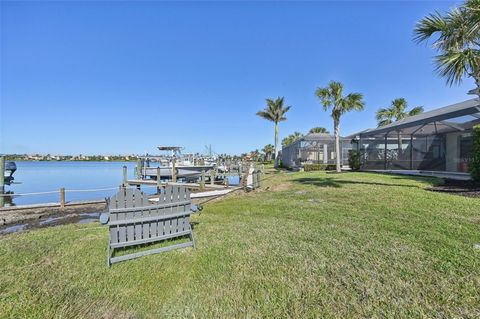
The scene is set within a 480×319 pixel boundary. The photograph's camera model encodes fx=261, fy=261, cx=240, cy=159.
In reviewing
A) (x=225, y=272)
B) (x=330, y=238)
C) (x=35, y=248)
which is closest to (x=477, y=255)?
(x=330, y=238)

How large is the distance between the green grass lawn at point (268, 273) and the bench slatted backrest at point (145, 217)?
0.34 m

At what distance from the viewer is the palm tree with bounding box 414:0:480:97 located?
24.7 feet

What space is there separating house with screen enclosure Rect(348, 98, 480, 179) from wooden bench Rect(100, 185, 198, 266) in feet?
43.8

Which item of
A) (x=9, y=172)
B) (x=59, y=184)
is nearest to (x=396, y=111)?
(x=59, y=184)

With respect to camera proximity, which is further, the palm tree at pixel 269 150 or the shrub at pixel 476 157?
the palm tree at pixel 269 150

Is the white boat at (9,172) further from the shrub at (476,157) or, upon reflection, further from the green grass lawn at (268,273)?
the shrub at (476,157)

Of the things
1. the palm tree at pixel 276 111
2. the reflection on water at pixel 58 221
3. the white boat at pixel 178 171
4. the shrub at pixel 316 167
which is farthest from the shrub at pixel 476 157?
the palm tree at pixel 276 111

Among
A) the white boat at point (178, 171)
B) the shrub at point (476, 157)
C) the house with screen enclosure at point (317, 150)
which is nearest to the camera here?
the shrub at point (476, 157)

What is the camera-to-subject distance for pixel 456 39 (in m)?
8.09

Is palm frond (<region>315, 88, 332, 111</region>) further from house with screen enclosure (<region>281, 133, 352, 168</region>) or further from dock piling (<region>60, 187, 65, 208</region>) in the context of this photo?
dock piling (<region>60, 187, 65, 208</region>)

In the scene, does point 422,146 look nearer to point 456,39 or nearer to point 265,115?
point 456,39

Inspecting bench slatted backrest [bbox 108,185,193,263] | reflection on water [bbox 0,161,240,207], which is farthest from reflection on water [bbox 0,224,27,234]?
bench slatted backrest [bbox 108,185,193,263]

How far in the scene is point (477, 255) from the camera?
132 inches

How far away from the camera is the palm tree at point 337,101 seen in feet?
63.6
